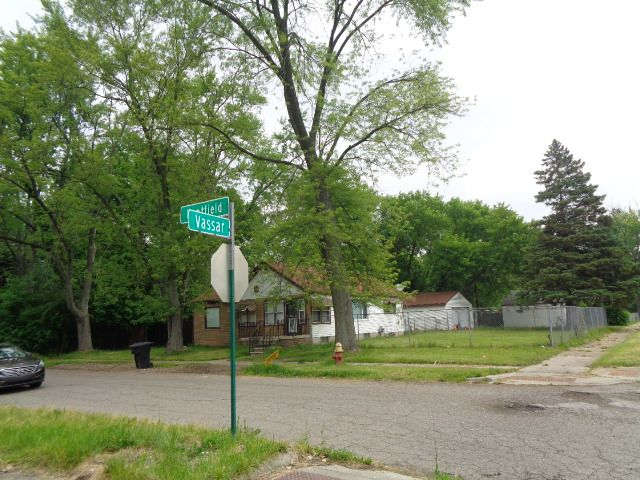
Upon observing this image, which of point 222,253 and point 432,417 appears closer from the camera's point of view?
point 222,253

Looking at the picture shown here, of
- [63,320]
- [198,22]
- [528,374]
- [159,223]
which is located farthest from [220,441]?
[63,320]

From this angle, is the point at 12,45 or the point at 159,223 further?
the point at 12,45

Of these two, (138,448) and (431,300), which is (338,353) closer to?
(138,448)

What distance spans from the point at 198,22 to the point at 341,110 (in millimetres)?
6238

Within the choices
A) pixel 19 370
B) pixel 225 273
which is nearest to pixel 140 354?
pixel 19 370

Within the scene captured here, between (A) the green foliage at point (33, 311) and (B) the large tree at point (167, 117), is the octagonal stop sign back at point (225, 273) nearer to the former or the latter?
(B) the large tree at point (167, 117)

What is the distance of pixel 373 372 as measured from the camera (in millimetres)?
14148

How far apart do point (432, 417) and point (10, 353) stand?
44.5 ft

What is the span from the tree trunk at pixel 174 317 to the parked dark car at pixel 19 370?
909 cm

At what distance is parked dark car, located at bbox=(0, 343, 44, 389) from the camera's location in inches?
559

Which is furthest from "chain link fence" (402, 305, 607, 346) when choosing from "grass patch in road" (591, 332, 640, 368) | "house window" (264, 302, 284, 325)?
"house window" (264, 302, 284, 325)

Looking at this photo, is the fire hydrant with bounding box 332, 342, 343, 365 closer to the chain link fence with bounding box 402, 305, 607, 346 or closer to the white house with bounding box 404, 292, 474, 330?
the chain link fence with bounding box 402, 305, 607, 346

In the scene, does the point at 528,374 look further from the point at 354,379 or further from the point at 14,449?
the point at 14,449

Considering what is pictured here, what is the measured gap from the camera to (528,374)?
12.9 m
